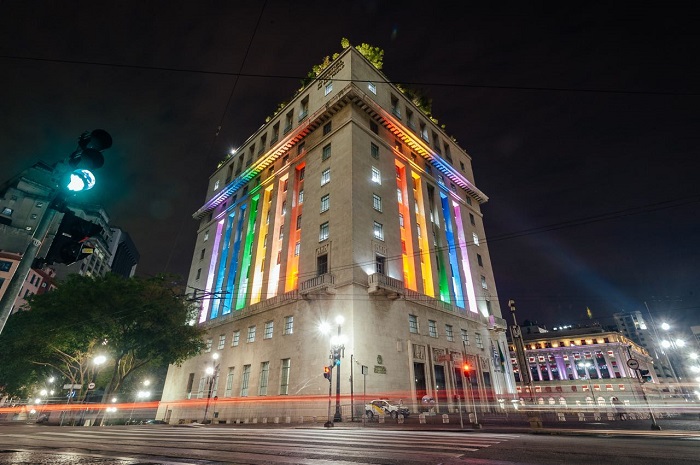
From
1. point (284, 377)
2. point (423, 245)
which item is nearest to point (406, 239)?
point (423, 245)

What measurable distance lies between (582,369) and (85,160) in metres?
113

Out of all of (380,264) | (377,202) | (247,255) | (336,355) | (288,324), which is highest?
(377,202)

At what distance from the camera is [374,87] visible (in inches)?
1619

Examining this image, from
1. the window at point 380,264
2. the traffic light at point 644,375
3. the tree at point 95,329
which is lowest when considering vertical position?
the traffic light at point 644,375

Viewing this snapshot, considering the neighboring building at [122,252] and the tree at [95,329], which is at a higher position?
the neighboring building at [122,252]

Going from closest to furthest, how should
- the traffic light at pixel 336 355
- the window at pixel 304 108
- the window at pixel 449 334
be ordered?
the traffic light at pixel 336 355 → the window at pixel 449 334 → the window at pixel 304 108

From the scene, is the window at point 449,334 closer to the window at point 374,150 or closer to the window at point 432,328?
the window at point 432,328

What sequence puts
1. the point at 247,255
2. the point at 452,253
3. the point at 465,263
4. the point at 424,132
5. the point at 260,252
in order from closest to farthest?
the point at 260,252 < the point at 452,253 < the point at 247,255 < the point at 465,263 < the point at 424,132

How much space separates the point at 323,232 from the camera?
32.5 metres

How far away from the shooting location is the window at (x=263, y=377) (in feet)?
98.9

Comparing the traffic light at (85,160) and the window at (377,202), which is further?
the window at (377,202)

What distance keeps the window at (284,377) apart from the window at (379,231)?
44.5ft

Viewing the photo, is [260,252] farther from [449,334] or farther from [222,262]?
[449,334]

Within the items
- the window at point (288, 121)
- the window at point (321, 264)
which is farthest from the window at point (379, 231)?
the window at point (288, 121)
